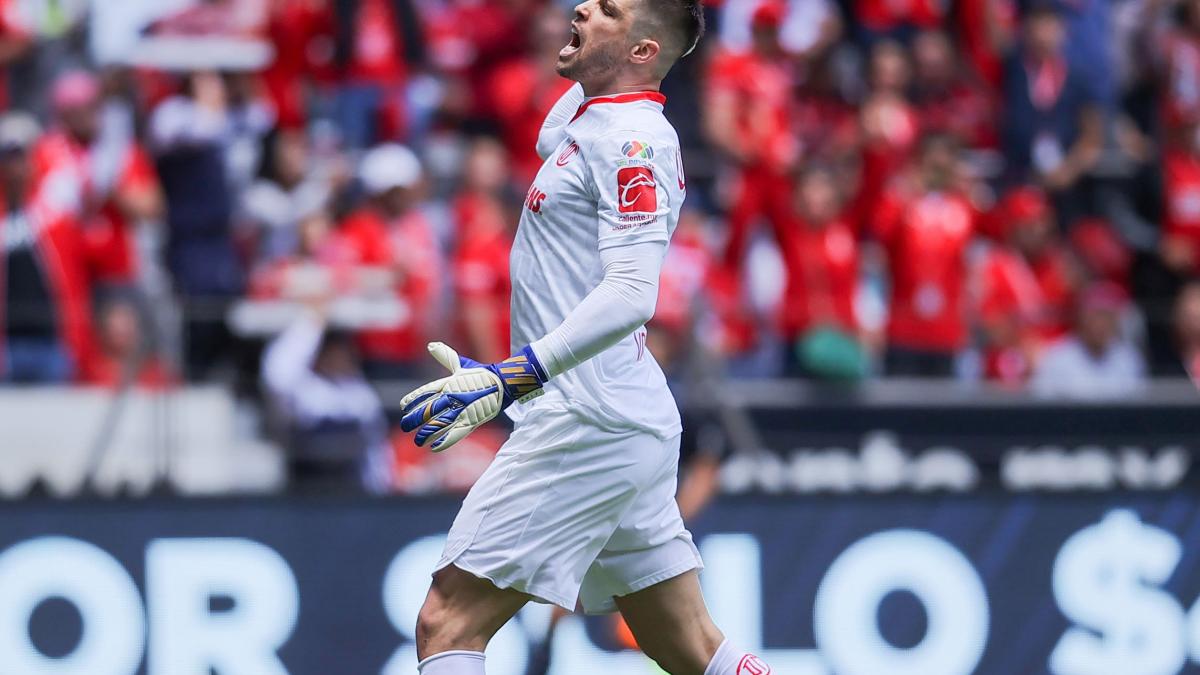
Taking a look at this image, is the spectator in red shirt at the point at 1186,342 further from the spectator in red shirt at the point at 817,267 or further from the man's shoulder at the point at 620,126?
the man's shoulder at the point at 620,126

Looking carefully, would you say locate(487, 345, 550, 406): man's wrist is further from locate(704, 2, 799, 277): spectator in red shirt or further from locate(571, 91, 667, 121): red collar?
locate(704, 2, 799, 277): spectator in red shirt

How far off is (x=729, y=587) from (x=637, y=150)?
361 cm

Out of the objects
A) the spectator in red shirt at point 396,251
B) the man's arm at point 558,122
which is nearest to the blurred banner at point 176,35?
the spectator in red shirt at point 396,251

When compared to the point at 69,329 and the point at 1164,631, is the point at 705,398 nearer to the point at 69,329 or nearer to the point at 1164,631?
the point at 1164,631

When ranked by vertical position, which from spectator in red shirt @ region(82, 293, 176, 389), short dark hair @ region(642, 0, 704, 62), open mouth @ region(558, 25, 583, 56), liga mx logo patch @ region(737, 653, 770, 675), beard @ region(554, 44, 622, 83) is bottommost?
spectator in red shirt @ region(82, 293, 176, 389)

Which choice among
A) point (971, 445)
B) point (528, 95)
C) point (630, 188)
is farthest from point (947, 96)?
point (630, 188)

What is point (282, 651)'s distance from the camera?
24.2 feet

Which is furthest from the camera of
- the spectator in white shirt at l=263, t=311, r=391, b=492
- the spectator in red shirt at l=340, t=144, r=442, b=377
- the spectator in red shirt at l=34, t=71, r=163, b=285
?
the spectator in red shirt at l=34, t=71, r=163, b=285

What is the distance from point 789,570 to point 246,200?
4632mm

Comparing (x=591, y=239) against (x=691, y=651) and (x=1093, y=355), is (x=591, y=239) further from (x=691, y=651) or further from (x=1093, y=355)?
(x=1093, y=355)

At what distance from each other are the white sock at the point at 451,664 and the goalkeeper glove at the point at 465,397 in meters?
0.58

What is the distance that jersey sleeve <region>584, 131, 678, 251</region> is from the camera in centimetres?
436

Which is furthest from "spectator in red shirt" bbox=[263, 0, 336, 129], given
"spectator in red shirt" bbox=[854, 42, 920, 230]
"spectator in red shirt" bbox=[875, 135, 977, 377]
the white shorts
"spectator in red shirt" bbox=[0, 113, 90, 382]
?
the white shorts

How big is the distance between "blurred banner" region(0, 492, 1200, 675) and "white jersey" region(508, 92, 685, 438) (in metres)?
3.03
